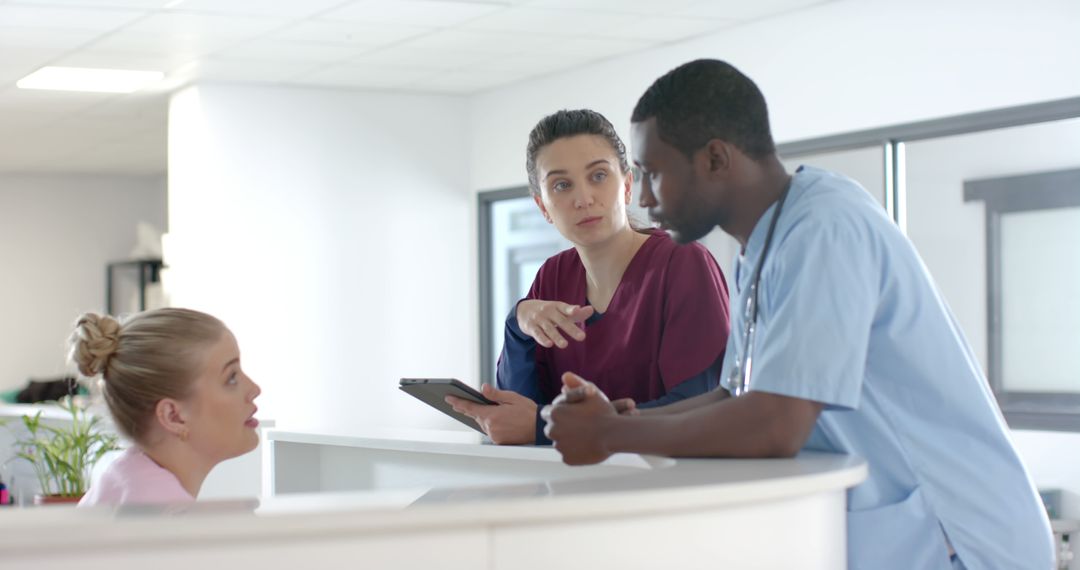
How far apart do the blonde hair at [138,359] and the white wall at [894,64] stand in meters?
3.68

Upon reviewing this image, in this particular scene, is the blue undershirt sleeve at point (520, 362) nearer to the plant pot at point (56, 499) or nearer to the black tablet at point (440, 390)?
the black tablet at point (440, 390)

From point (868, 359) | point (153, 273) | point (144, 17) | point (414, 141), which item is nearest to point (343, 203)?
point (414, 141)

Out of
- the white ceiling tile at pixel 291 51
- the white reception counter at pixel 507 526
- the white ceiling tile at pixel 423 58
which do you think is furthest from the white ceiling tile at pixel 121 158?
the white reception counter at pixel 507 526

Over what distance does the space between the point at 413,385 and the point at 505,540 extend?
1.00 m

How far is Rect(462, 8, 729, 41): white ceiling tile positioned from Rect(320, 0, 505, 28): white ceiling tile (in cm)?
11

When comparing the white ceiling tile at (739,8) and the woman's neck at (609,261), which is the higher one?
the white ceiling tile at (739,8)

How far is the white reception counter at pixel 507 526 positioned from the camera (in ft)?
4.09

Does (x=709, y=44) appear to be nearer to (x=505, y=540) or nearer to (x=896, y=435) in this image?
(x=896, y=435)

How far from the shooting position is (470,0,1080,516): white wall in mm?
4961

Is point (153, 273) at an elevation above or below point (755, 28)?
below

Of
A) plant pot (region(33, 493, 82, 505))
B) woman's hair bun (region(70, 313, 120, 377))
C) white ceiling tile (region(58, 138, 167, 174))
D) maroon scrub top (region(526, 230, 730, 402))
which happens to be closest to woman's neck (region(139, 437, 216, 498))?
woman's hair bun (region(70, 313, 120, 377))

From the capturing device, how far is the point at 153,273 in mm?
10961

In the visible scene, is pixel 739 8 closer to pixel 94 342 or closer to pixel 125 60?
pixel 125 60

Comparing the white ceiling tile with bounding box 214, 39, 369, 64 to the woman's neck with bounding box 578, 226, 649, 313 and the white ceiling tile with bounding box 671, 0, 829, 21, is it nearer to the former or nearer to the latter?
the white ceiling tile with bounding box 671, 0, 829, 21
